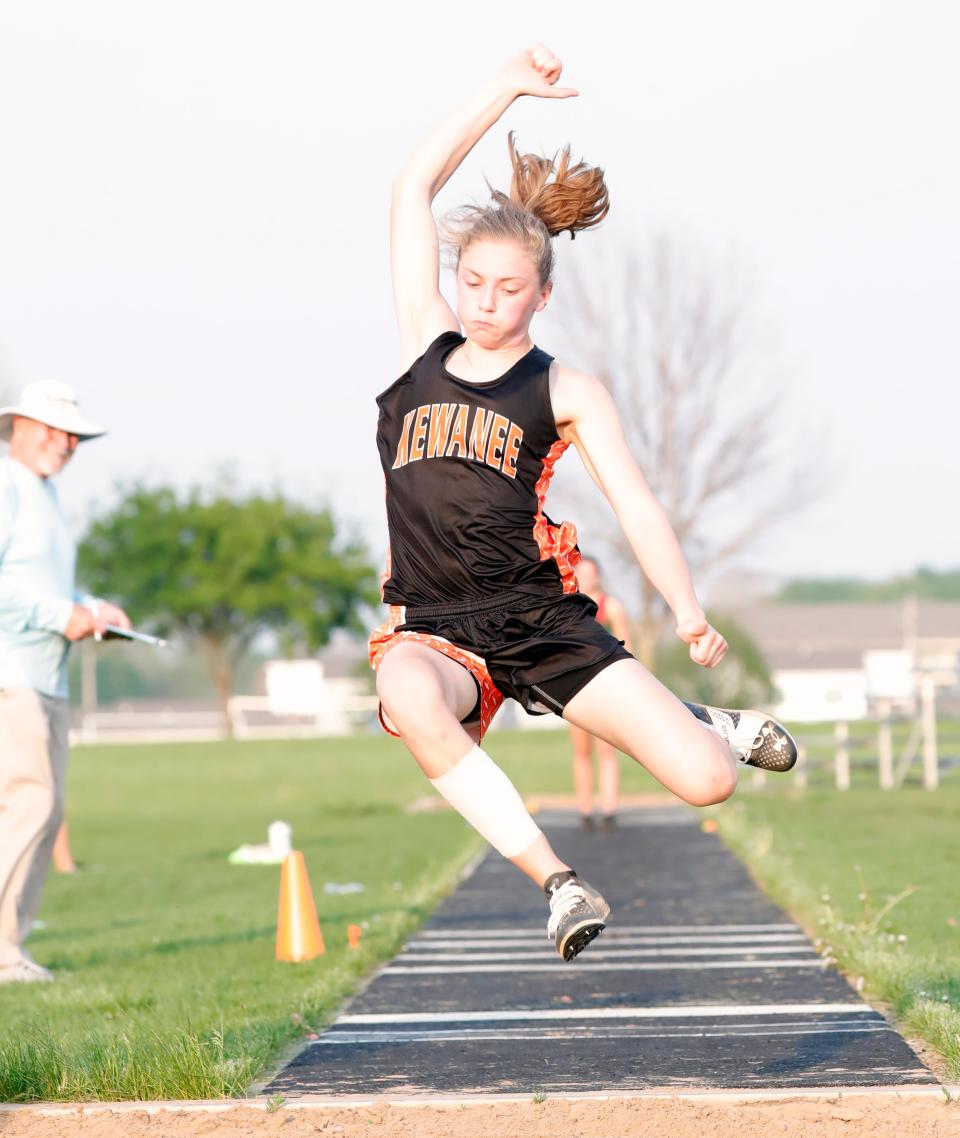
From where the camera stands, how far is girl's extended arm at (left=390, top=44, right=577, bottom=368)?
212 inches

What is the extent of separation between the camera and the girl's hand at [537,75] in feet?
18.1

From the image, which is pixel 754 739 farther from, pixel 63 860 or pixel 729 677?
pixel 729 677

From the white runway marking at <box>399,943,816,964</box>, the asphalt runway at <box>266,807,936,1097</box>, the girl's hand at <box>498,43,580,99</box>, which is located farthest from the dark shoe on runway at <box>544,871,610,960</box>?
the white runway marking at <box>399,943,816,964</box>

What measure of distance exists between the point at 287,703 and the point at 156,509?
899 centimetres

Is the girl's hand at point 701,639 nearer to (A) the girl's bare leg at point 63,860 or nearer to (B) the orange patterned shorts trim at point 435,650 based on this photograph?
(B) the orange patterned shorts trim at point 435,650

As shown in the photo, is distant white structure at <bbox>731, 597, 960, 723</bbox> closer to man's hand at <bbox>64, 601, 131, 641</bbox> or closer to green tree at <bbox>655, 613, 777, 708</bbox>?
green tree at <bbox>655, 613, 777, 708</bbox>

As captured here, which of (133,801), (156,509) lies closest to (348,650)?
(156,509)

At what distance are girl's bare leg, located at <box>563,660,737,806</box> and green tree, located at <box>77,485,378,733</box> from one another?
176 ft

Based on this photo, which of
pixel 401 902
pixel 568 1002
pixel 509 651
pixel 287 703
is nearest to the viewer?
pixel 509 651

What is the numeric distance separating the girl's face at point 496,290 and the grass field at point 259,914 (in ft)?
7.38

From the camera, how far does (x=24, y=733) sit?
8164 mm

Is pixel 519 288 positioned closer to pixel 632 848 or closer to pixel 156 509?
pixel 632 848

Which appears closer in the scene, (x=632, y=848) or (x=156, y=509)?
(x=632, y=848)

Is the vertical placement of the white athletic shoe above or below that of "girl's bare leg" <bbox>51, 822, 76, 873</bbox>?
above
